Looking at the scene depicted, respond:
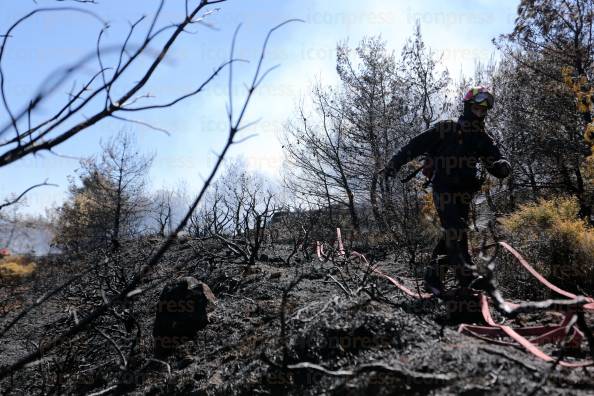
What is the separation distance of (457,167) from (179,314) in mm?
2804

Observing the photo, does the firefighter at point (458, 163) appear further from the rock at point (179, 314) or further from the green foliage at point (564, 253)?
the rock at point (179, 314)

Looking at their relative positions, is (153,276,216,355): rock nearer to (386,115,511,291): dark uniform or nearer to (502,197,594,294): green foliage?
(386,115,511,291): dark uniform

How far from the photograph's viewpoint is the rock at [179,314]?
4398mm

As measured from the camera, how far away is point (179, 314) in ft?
14.9

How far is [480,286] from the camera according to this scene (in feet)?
14.7

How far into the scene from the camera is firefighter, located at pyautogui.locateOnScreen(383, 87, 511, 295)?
4543mm

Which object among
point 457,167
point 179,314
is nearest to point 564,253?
point 457,167

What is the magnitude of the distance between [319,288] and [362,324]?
7.07ft

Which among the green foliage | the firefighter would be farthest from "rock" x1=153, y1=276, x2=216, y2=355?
the green foliage

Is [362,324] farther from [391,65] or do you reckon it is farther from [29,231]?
[391,65]

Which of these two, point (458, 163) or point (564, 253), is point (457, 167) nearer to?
point (458, 163)

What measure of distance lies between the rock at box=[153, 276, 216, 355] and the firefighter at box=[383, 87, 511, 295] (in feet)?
6.59

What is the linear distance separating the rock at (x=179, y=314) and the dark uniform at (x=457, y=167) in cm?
204

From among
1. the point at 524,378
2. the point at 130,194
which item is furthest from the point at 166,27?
the point at 130,194
